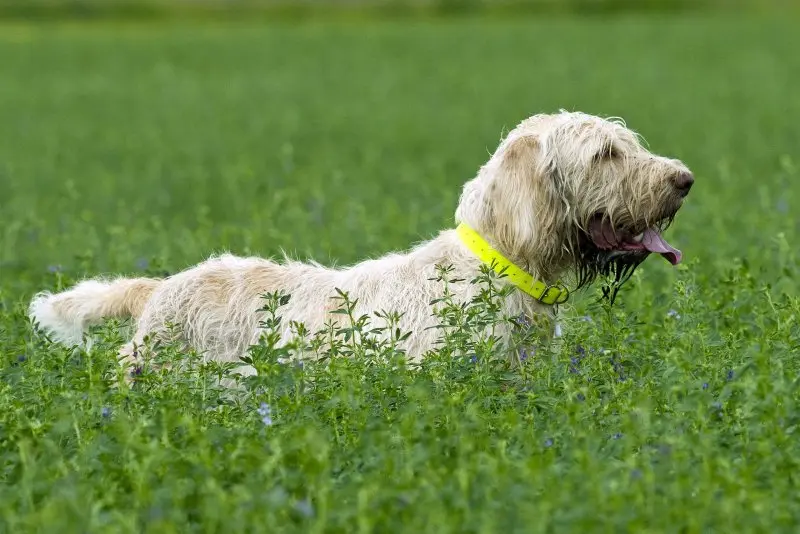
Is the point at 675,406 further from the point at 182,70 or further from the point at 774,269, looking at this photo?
the point at 182,70

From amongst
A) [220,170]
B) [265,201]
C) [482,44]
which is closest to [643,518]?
[265,201]

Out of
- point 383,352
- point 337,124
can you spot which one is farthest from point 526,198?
point 337,124

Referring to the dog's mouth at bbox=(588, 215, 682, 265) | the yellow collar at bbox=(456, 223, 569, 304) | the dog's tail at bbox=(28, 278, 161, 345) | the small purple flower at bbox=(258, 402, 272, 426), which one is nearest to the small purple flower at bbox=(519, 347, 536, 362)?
the yellow collar at bbox=(456, 223, 569, 304)

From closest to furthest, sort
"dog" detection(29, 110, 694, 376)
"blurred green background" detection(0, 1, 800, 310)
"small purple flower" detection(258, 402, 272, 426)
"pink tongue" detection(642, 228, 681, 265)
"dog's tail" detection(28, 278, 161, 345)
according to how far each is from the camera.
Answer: "small purple flower" detection(258, 402, 272, 426) < "dog" detection(29, 110, 694, 376) < "pink tongue" detection(642, 228, 681, 265) < "dog's tail" detection(28, 278, 161, 345) < "blurred green background" detection(0, 1, 800, 310)

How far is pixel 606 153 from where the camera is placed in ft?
22.1

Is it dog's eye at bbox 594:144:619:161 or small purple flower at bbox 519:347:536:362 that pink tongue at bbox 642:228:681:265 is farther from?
small purple flower at bbox 519:347:536:362

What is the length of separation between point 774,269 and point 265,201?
19.5 feet

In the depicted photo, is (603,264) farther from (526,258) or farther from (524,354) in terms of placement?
(524,354)

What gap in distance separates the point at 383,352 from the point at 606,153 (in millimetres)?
1546

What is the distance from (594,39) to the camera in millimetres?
34375

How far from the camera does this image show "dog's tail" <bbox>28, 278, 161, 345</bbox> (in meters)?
7.54

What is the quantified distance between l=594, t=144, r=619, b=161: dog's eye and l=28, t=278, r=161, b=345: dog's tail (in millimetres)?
2511

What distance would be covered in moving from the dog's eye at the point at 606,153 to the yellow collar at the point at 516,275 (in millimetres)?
642

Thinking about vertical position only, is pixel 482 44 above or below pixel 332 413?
above
